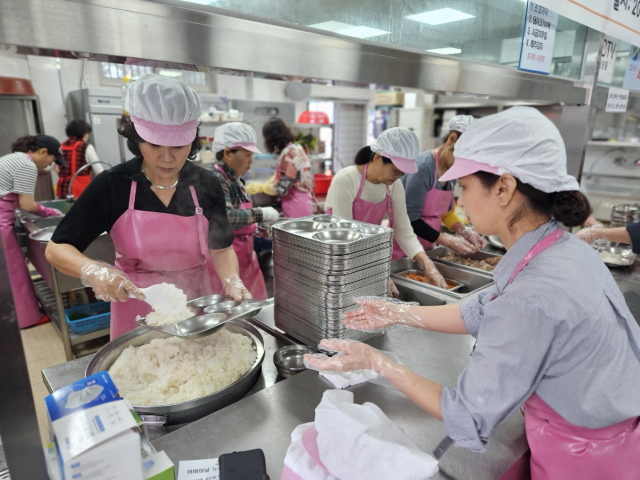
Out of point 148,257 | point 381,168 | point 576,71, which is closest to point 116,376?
point 148,257

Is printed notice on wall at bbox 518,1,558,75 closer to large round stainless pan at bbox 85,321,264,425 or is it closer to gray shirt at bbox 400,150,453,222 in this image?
gray shirt at bbox 400,150,453,222

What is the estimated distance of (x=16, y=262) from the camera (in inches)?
151

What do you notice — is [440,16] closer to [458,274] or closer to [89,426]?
[458,274]

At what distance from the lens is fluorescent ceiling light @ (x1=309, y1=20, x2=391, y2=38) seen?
1294 mm

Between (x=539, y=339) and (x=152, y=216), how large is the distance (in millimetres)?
1514

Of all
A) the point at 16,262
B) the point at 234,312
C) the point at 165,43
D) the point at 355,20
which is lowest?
the point at 16,262

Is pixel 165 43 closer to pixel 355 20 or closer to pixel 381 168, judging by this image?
pixel 355 20

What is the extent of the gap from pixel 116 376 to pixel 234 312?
406mm

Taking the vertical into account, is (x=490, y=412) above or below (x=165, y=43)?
below

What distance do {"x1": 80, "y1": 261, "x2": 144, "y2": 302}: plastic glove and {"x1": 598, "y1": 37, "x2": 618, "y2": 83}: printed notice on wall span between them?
9.14 feet

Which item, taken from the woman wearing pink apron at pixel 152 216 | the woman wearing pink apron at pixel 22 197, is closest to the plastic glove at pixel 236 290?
the woman wearing pink apron at pixel 152 216

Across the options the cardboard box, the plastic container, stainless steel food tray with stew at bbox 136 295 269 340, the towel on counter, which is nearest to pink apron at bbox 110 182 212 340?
stainless steel food tray with stew at bbox 136 295 269 340

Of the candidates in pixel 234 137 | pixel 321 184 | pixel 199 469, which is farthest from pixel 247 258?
pixel 321 184

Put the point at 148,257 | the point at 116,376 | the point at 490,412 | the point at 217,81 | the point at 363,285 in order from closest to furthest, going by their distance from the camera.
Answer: the point at 490,412 → the point at 116,376 → the point at 363,285 → the point at 148,257 → the point at 217,81
